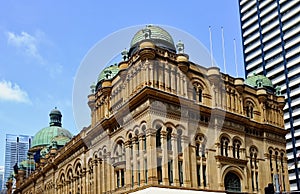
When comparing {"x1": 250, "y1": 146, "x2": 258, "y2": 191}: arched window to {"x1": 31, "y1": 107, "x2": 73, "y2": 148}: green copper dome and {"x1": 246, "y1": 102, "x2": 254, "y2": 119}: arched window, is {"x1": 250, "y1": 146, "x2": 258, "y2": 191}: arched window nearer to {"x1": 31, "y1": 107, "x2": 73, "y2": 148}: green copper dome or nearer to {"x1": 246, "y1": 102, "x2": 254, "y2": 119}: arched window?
{"x1": 246, "y1": 102, "x2": 254, "y2": 119}: arched window

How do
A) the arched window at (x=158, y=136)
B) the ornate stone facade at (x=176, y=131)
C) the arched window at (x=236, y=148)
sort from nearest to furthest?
the arched window at (x=158, y=136) < the ornate stone facade at (x=176, y=131) < the arched window at (x=236, y=148)

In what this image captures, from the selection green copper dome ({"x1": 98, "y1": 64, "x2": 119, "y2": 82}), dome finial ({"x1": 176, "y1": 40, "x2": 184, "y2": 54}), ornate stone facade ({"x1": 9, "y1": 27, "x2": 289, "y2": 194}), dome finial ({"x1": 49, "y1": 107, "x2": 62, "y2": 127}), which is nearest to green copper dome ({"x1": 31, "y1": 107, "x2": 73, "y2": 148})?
dome finial ({"x1": 49, "y1": 107, "x2": 62, "y2": 127})

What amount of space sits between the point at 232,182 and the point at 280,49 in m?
71.8

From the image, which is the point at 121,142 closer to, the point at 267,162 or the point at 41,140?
the point at 267,162

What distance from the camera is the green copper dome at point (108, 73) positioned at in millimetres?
62094

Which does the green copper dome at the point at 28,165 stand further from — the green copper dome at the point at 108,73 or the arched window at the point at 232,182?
the arched window at the point at 232,182

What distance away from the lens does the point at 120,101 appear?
55.8 m

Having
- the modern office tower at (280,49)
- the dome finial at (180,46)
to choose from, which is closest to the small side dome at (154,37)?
the dome finial at (180,46)

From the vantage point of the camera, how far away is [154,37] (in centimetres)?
5644

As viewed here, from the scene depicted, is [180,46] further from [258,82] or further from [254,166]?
[254,166]

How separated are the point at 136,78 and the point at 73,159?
24394 mm

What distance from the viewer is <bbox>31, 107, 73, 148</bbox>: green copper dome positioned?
108 meters

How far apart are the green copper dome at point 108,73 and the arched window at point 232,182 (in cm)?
2136

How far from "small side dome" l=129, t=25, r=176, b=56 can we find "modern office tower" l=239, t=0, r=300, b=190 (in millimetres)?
60433
